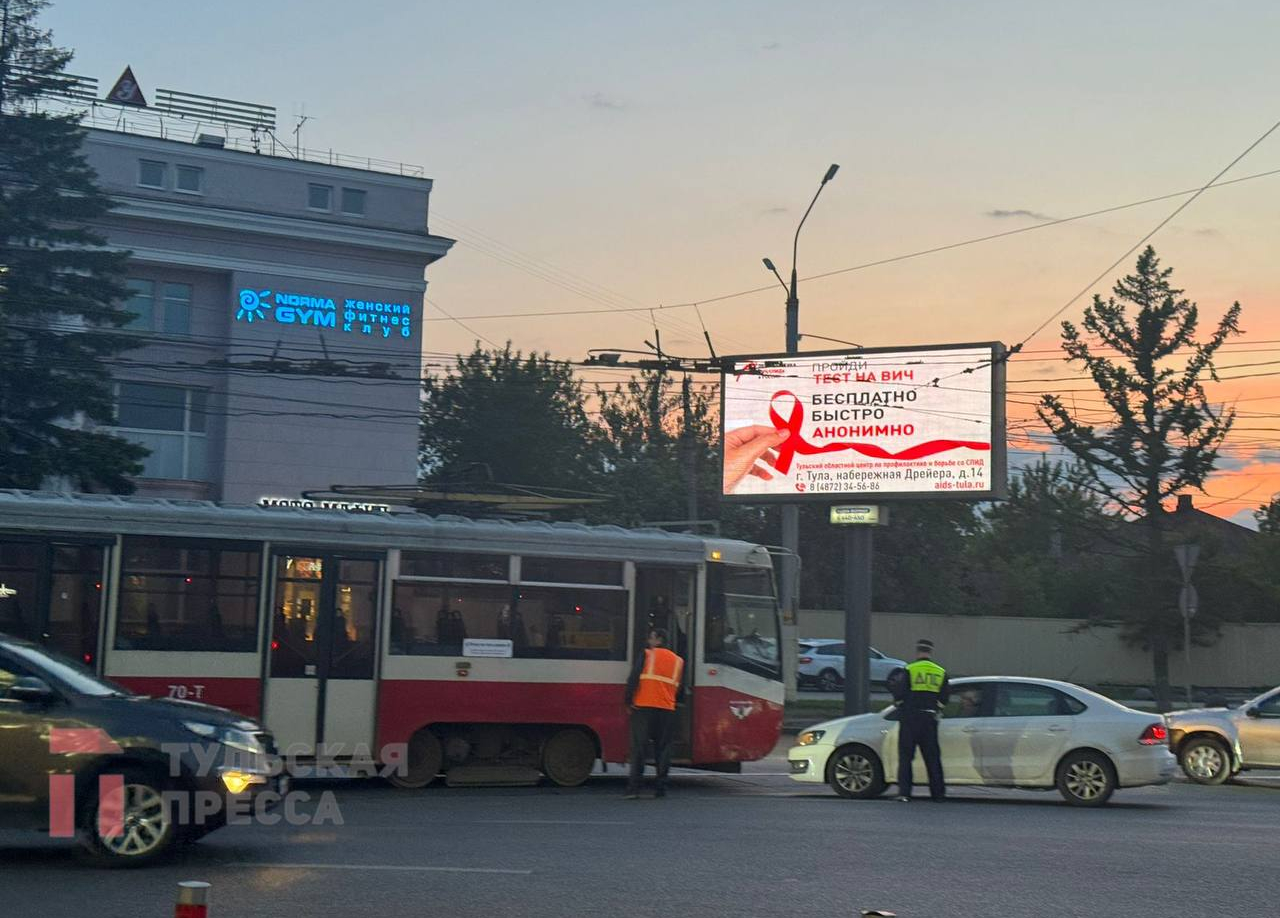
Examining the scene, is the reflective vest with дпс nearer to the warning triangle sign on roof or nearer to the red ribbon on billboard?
the red ribbon on billboard

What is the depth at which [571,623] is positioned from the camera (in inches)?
695

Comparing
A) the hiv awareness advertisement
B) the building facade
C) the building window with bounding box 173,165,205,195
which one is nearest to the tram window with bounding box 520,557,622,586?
the hiv awareness advertisement

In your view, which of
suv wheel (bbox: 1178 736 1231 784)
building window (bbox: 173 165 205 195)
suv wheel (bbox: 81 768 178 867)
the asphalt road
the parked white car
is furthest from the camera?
building window (bbox: 173 165 205 195)

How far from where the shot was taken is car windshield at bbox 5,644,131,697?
1043 cm

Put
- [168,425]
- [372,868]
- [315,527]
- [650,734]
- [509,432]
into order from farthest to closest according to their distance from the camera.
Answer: [509,432] → [168,425] → [315,527] → [650,734] → [372,868]

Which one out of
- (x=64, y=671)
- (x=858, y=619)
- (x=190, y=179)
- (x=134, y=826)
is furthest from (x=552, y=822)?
(x=190, y=179)

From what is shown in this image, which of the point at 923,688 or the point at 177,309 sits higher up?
the point at 177,309

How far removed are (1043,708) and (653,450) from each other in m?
50.9

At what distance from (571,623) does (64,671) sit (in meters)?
7.72

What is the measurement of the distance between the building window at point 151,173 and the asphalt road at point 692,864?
1505 inches

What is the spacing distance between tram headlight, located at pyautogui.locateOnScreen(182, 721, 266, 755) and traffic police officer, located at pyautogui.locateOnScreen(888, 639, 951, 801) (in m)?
7.41

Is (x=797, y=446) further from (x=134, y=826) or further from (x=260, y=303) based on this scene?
(x=260, y=303)

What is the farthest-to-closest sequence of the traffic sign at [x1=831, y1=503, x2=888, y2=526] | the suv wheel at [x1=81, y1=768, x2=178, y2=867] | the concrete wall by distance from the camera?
the concrete wall < the traffic sign at [x1=831, y1=503, x2=888, y2=526] < the suv wheel at [x1=81, y1=768, x2=178, y2=867]

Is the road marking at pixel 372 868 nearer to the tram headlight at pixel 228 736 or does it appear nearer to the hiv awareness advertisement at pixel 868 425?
the tram headlight at pixel 228 736
